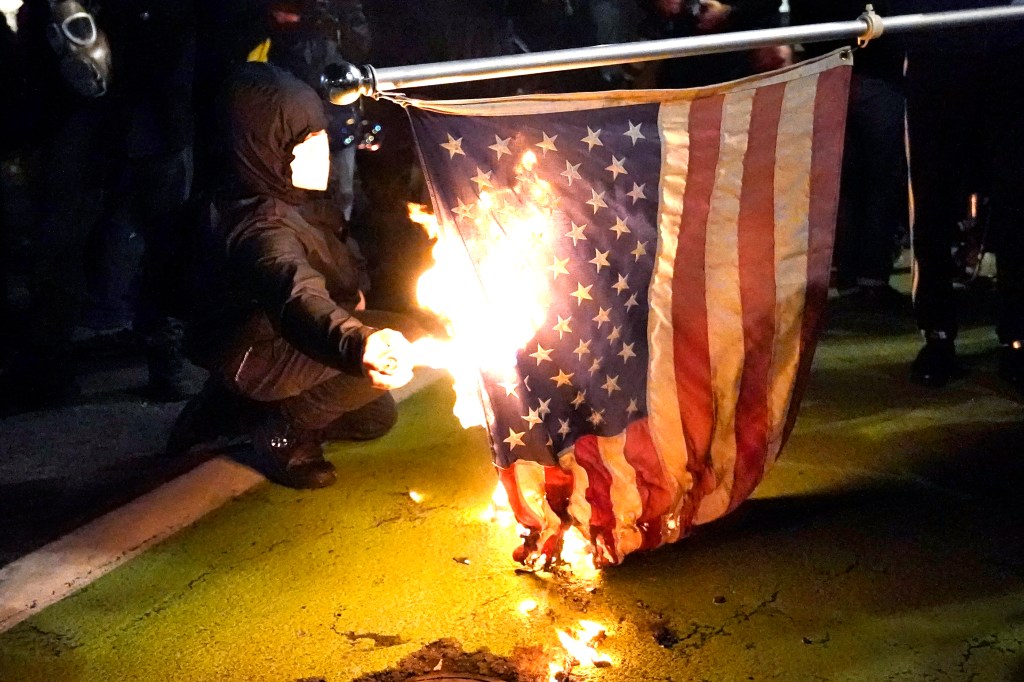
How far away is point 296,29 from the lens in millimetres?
5145

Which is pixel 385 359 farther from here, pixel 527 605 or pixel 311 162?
pixel 311 162

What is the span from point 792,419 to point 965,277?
14.4 feet

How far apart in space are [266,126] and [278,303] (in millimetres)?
723

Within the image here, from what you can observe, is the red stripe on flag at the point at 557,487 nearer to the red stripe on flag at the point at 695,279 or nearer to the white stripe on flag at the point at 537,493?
the white stripe on flag at the point at 537,493

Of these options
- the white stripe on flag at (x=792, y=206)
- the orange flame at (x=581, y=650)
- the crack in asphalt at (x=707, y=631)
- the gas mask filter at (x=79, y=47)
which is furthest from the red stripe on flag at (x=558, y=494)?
the gas mask filter at (x=79, y=47)

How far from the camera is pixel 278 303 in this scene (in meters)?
3.39

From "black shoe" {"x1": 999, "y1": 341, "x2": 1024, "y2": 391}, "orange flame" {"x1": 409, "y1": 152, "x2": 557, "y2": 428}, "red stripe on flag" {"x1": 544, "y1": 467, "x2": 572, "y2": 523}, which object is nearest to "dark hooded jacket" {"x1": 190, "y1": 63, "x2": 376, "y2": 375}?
"orange flame" {"x1": 409, "y1": 152, "x2": 557, "y2": 428}

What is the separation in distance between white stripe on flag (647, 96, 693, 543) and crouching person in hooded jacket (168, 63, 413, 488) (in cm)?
86

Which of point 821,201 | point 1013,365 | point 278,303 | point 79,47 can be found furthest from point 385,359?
point 1013,365

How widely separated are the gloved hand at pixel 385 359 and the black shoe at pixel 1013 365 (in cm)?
335

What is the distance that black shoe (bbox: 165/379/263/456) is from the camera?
4.09 meters

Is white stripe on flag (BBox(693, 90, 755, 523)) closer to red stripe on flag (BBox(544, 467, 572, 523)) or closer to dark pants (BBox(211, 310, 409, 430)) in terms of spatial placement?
red stripe on flag (BBox(544, 467, 572, 523))

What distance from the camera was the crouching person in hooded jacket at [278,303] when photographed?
3.35m

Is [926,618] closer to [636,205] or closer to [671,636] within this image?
[671,636]
